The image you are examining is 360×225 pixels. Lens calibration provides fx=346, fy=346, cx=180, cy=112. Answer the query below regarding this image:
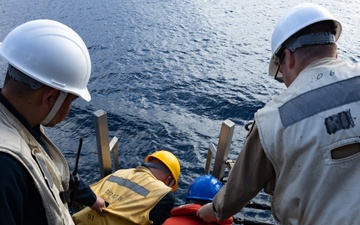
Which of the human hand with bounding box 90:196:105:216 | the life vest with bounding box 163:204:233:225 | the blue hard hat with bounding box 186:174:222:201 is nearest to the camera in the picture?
the life vest with bounding box 163:204:233:225

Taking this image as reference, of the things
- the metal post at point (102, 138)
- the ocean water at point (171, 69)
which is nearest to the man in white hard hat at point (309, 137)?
the metal post at point (102, 138)

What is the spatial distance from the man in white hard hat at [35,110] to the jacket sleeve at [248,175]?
124 cm

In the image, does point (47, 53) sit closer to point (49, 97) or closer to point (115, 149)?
→ point (49, 97)

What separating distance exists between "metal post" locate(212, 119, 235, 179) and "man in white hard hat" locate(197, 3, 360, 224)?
2.52 meters

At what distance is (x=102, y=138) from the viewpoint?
203 inches

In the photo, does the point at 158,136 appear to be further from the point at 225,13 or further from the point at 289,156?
the point at 225,13

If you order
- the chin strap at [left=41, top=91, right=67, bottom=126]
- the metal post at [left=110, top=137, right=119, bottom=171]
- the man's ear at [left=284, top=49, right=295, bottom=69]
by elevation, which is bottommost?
the metal post at [left=110, top=137, right=119, bottom=171]

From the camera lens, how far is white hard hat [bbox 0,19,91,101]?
7.65 feet

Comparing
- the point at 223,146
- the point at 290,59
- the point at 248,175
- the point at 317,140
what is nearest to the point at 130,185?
the point at 223,146

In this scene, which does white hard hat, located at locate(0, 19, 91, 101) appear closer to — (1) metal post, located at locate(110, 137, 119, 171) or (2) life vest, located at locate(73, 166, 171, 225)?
(2) life vest, located at locate(73, 166, 171, 225)

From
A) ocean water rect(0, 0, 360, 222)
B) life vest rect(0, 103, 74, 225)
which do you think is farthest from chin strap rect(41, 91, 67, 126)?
ocean water rect(0, 0, 360, 222)

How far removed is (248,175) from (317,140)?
0.63 meters

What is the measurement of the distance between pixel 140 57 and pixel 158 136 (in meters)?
6.25

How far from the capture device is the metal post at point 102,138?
492cm
